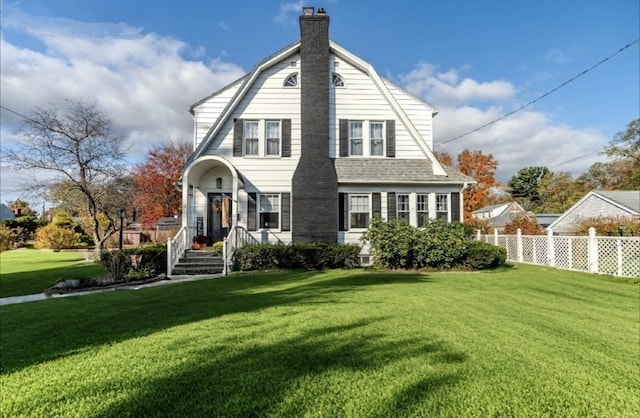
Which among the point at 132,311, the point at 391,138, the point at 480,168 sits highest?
the point at 480,168

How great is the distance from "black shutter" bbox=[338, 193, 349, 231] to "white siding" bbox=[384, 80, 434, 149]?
14.5 ft

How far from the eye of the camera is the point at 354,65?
15.2 meters

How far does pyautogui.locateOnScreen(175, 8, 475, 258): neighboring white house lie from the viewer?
47.1 ft

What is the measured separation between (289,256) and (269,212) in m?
2.48

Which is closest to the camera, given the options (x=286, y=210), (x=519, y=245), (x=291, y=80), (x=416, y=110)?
(x=286, y=210)

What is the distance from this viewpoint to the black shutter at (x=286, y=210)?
14.4m

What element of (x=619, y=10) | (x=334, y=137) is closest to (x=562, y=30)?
(x=619, y=10)

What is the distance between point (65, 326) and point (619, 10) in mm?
17732

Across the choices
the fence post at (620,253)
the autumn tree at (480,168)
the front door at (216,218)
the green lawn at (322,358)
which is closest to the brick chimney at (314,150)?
the front door at (216,218)

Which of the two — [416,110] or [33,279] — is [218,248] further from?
[416,110]

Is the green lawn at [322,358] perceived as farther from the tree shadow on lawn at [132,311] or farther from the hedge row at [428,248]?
the hedge row at [428,248]

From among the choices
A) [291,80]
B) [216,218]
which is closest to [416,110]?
[291,80]

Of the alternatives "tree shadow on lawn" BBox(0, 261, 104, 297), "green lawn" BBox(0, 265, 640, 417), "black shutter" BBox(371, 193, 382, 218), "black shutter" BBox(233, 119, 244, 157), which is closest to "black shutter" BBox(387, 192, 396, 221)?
"black shutter" BBox(371, 193, 382, 218)

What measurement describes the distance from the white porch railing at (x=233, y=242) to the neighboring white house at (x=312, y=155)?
0.94ft
